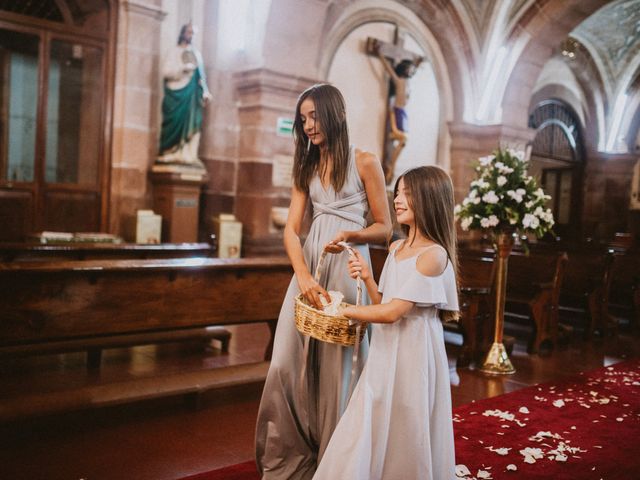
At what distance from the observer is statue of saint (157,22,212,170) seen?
7691 millimetres

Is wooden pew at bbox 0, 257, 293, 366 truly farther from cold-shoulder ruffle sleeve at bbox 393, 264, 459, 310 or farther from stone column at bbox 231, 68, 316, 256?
stone column at bbox 231, 68, 316, 256

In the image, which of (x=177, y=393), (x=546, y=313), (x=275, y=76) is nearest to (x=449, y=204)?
(x=177, y=393)

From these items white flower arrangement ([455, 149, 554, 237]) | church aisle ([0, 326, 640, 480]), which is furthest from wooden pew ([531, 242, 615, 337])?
church aisle ([0, 326, 640, 480])

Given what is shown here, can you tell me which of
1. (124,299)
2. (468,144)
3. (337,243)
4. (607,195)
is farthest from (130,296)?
(607,195)

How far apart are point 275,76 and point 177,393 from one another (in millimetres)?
5106

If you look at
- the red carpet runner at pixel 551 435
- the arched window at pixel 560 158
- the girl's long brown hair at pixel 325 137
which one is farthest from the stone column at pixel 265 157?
the arched window at pixel 560 158

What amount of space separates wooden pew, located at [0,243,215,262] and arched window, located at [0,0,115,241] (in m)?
2.35

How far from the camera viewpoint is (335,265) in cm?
278

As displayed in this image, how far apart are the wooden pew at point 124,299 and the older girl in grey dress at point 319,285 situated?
1353mm

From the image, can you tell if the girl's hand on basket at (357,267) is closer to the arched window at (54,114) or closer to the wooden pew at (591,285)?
the wooden pew at (591,285)

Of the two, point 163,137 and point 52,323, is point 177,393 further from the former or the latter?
point 163,137

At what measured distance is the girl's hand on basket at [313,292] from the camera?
2535mm

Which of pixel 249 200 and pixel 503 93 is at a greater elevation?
pixel 503 93

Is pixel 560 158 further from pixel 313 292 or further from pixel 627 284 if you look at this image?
pixel 313 292
